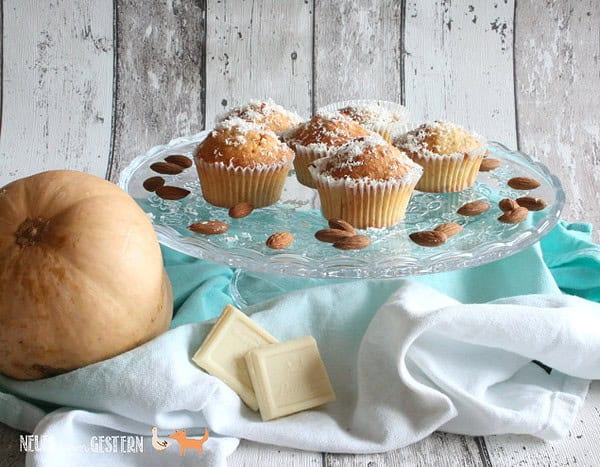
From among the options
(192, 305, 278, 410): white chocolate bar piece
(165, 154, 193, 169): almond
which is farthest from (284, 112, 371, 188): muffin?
(192, 305, 278, 410): white chocolate bar piece

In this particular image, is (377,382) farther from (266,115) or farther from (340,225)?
(266,115)

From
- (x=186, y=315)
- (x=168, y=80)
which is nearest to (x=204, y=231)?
(x=186, y=315)

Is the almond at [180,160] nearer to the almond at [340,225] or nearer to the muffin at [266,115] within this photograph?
the muffin at [266,115]

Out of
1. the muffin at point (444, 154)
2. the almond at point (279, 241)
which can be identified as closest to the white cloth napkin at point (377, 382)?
the almond at point (279, 241)

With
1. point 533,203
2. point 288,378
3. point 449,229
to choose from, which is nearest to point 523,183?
point 533,203

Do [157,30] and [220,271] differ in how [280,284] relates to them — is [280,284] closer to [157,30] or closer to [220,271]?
[220,271]

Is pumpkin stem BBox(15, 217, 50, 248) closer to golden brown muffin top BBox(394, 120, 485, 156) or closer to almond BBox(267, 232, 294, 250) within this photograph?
almond BBox(267, 232, 294, 250)
